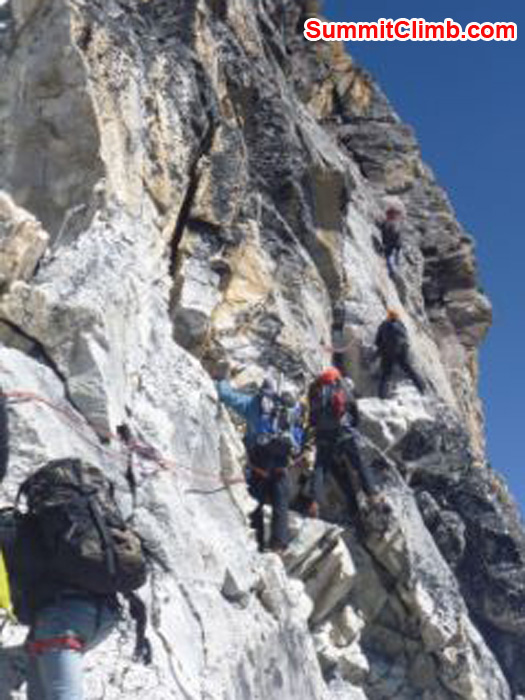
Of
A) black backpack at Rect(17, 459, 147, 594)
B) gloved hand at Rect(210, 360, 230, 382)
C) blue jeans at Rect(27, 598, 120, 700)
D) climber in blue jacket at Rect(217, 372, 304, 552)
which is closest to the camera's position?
blue jeans at Rect(27, 598, 120, 700)

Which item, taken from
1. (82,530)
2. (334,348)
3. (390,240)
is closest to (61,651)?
(82,530)

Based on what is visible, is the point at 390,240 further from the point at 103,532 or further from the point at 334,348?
the point at 103,532

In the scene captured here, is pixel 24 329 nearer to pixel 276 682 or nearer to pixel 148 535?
pixel 148 535

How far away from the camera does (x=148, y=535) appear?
401 inches

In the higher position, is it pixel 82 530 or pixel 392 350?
pixel 392 350

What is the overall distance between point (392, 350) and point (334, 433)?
611 centimetres

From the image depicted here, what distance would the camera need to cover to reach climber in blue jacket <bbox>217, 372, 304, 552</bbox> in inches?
567

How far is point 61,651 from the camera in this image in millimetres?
7527

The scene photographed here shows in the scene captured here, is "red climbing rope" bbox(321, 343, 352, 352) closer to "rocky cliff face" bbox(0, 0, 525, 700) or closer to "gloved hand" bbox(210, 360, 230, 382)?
"rocky cliff face" bbox(0, 0, 525, 700)

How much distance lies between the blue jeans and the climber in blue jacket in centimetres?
645

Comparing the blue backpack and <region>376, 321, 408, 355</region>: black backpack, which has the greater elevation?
<region>376, 321, 408, 355</region>: black backpack

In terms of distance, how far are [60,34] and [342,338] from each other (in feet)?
32.7

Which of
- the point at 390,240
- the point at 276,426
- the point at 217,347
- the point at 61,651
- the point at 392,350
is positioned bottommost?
the point at 61,651

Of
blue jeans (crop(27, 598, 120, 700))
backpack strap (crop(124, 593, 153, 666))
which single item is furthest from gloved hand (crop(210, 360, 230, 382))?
blue jeans (crop(27, 598, 120, 700))
